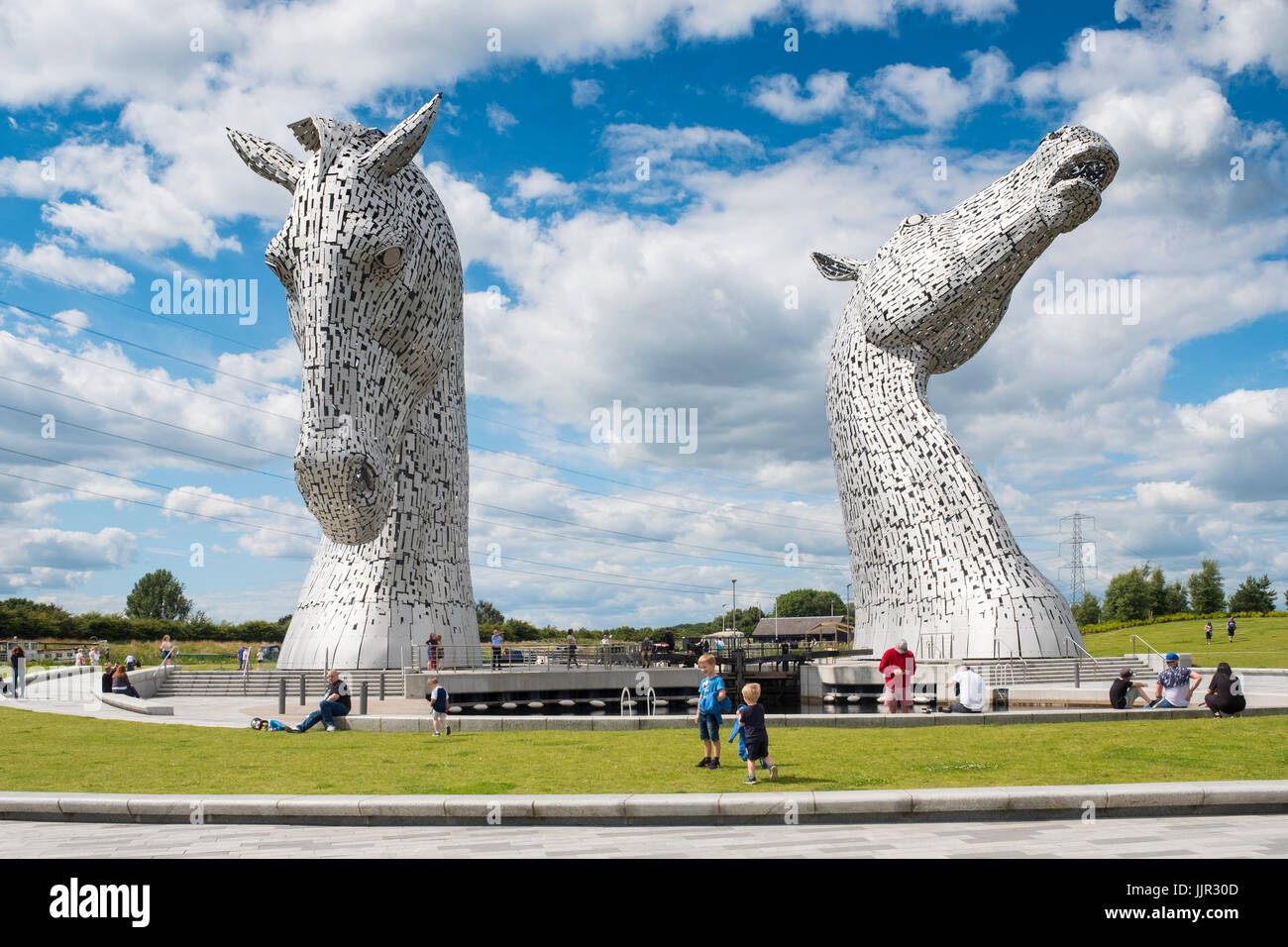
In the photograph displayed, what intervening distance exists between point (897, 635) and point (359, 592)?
13183 millimetres

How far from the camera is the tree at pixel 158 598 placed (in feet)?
278

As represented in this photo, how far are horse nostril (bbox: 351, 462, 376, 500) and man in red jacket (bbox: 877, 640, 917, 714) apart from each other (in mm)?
9107

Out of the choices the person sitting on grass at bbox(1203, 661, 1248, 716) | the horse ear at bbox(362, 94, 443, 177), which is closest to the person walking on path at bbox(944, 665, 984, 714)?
the person sitting on grass at bbox(1203, 661, 1248, 716)

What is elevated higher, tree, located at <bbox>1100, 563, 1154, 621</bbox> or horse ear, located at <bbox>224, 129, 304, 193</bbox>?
horse ear, located at <bbox>224, 129, 304, 193</bbox>

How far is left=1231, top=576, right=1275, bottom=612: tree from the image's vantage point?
61031 mm

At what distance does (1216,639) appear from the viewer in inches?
1576

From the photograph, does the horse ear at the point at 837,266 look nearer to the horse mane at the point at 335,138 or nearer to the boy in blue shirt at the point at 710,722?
the horse mane at the point at 335,138

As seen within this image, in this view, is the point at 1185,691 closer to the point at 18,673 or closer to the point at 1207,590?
the point at 18,673

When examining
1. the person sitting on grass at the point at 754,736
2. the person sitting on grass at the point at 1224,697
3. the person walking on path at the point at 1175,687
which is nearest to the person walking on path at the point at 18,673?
the person sitting on grass at the point at 754,736

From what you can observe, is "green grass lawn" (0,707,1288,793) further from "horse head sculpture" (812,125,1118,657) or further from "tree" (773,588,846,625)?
"tree" (773,588,846,625)

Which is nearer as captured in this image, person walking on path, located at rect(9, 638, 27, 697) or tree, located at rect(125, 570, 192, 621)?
person walking on path, located at rect(9, 638, 27, 697)

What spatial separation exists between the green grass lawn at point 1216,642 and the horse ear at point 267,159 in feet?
87.6

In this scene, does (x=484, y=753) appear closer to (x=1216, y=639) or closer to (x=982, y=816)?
(x=982, y=816)
